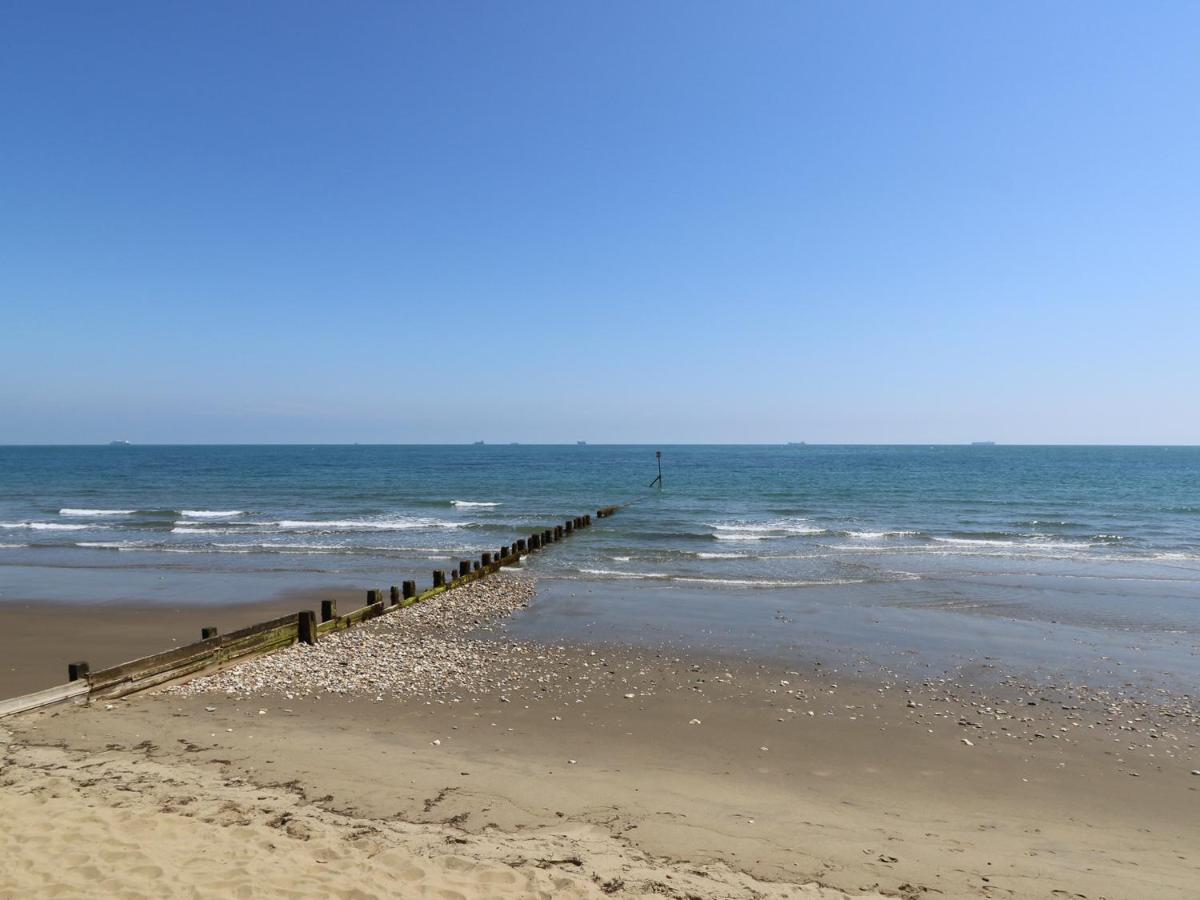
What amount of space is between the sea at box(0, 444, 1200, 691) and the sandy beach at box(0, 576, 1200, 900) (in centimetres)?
517

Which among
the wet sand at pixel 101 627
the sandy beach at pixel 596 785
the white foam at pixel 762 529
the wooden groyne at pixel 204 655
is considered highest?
the wooden groyne at pixel 204 655

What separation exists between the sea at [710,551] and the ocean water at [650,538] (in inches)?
6.6

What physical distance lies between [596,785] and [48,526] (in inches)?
1790

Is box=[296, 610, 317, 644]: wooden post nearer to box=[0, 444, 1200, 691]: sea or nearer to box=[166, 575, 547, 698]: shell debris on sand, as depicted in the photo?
box=[166, 575, 547, 698]: shell debris on sand

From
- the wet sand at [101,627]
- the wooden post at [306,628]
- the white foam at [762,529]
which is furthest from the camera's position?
the white foam at [762,529]

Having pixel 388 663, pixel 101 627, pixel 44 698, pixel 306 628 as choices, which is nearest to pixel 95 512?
pixel 101 627

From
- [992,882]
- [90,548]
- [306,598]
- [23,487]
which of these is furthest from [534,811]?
[23,487]

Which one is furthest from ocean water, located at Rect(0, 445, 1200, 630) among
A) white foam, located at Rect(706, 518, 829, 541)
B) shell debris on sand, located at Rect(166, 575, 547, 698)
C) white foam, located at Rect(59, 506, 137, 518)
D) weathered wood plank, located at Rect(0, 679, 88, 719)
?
weathered wood plank, located at Rect(0, 679, 88, 719)

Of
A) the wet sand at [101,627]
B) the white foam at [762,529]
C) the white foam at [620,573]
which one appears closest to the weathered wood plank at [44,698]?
the wet sand at [101,627]

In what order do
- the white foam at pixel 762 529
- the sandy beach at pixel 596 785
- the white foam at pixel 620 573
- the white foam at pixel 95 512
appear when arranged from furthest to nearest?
the white foam at pixel 95 512 < the white foam at pixel 762 529 < the white foam at pixel 620 573 < the sandy beach at pixel 596 785

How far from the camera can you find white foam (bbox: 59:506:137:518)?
48425 mm

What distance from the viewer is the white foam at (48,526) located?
1588 inches

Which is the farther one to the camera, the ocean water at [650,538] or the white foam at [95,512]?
the white foam at [95,512]

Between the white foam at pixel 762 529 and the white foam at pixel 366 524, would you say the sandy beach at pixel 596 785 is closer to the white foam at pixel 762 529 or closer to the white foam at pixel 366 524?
the white foam at pixel 762 529
